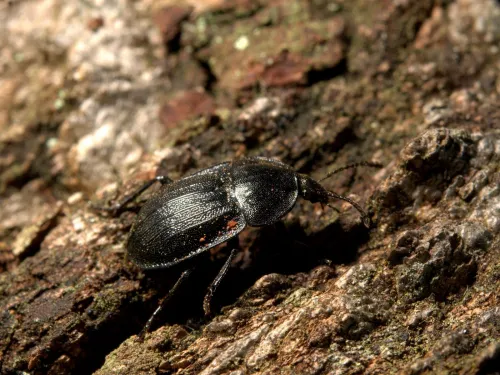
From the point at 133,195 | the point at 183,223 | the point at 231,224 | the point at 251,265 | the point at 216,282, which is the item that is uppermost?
the point at 133,195

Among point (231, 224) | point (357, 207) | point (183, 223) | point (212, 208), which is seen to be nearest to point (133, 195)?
point (183, 223)

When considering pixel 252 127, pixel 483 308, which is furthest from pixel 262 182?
pixel 483 308

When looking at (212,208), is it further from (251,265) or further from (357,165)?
(357,165)

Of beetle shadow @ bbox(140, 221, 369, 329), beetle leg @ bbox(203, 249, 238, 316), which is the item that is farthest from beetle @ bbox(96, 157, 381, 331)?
beetle shadow @ bbox(140, 221, 369, 329)

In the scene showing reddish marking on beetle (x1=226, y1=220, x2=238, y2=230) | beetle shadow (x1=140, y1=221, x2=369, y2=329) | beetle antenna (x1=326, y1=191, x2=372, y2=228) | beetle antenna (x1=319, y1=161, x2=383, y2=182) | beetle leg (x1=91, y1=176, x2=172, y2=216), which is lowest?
beetle shadow (x1=140, y1=221, x2=369, y2=329)

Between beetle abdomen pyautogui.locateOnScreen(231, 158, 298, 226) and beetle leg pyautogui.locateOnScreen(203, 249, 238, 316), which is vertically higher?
beetle abdomen pyautogui.locateOnScreen(231, 158, 298, 226)

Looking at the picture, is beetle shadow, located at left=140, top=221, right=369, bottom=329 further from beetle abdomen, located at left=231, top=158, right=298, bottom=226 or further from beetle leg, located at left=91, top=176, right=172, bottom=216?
beetle leg, located at left=91, top=176, right=172, bottom=216
